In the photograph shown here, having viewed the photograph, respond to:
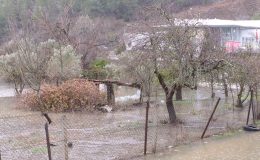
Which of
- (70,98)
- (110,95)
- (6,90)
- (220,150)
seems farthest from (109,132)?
(6,90)

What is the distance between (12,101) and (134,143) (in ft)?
54.1

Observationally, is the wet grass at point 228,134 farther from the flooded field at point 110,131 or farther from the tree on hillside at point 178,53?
the tree on hillside at point 178,53

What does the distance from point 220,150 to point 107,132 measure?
4217 millimetres

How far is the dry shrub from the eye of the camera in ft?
76.2

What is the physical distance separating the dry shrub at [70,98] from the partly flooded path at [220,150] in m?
9.45

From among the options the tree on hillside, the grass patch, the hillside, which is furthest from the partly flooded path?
the hillside

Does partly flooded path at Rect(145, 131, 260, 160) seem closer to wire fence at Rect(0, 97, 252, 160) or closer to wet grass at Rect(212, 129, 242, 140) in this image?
wet grass at Rect(212, 129, 242, 140)

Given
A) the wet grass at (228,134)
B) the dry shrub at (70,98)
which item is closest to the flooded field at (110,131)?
the wet grass at (228,134)

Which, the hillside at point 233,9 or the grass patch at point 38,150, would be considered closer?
the grass patch at point 38,150

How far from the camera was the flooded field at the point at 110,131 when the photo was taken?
13055 millimetres

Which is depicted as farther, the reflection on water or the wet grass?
the reflection on water

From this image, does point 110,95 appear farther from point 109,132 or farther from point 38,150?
point 38,150

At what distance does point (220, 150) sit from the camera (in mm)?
13492

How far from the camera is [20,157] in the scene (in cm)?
1243
